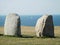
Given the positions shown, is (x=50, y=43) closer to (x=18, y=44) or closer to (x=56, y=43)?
(x=56, y=43)

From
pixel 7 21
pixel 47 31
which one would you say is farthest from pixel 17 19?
pixel 47 31

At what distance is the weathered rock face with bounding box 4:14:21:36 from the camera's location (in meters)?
26.7

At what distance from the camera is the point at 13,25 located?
26859 mm

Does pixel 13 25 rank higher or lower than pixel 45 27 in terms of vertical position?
higher

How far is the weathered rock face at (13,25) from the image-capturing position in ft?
87.6

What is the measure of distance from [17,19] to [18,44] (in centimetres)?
713

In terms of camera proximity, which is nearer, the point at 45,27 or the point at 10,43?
the point at 10,43

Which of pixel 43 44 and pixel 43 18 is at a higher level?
pixel 43 18

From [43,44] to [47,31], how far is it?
666 centimetres

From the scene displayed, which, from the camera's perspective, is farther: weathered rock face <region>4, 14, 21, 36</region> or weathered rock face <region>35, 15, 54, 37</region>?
weathered rock face <region>35, 15, 54, 37</region>

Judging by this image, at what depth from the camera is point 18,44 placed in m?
20.1

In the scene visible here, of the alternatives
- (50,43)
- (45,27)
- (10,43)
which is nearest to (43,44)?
(50,43)

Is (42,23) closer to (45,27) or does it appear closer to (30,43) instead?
(45,27)

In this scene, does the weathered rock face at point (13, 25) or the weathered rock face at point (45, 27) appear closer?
the weathered rock face at point (13, 25)
